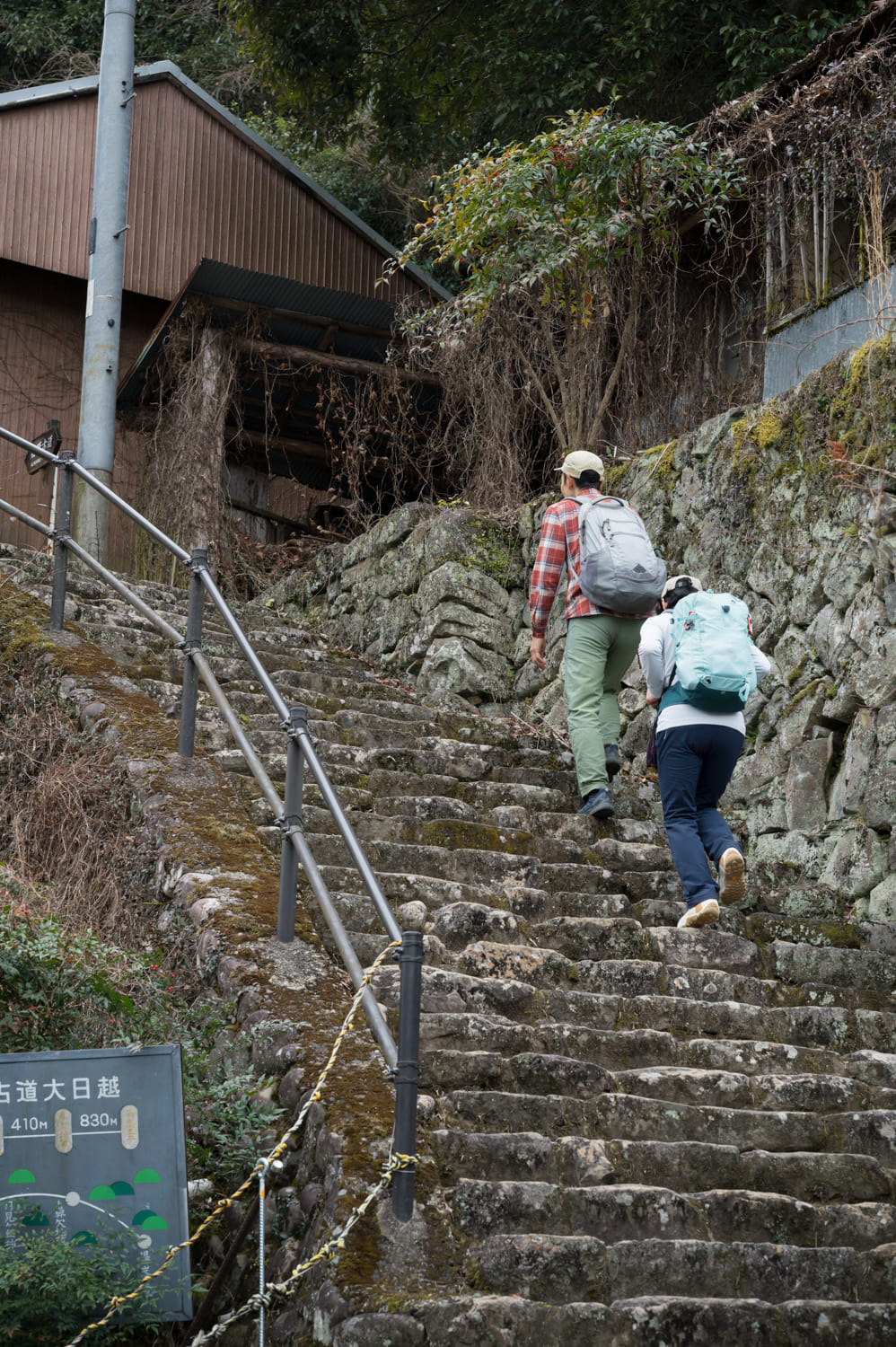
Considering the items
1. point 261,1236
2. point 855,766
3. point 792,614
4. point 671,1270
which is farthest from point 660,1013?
point 792,614

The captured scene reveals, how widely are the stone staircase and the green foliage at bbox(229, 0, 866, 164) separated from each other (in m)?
7.65

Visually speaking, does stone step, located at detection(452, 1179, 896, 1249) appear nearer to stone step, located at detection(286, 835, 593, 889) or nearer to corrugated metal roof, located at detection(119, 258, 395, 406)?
stone step, located at detection(286, 835, 593, 889)

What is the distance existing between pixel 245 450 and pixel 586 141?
617cm

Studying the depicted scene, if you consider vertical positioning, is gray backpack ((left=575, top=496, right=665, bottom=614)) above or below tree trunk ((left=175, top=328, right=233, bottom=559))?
below

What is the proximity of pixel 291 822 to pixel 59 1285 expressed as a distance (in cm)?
151

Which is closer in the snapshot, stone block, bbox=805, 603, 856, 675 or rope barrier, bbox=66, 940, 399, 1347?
rope barrier, bbox=66, 940, 399, 1347

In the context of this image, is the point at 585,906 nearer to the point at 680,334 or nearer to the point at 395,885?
the point at 395,885

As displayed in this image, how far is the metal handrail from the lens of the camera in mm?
3037

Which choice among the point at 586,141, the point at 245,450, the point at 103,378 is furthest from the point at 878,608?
the point at 245,450

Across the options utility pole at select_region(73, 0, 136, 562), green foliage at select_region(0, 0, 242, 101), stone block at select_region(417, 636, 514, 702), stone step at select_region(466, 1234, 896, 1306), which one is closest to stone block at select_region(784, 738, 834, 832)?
stone block at select_region(417, 636, 514, 702)

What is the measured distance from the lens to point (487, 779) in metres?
6.68

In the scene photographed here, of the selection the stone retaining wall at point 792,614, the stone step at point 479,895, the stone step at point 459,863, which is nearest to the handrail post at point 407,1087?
the stone step at point 479,895

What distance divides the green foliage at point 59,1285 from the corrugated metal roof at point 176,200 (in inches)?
455

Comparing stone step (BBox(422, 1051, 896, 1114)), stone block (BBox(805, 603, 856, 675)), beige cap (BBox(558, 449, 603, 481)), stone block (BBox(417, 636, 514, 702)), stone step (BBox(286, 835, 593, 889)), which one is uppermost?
beige cap (BBox(558, 449, 603, 481))
